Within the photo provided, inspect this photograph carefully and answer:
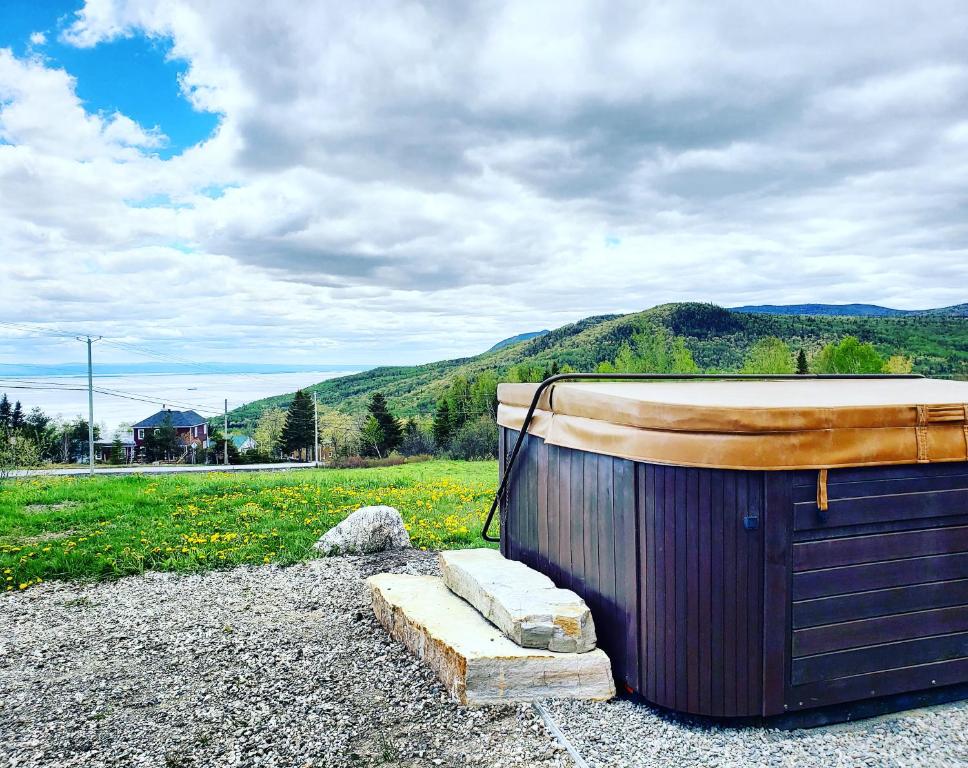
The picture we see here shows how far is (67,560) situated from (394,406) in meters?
65.8

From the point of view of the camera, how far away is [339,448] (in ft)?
178

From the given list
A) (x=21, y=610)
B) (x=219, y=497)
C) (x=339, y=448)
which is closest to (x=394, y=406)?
(x=339, y=448)

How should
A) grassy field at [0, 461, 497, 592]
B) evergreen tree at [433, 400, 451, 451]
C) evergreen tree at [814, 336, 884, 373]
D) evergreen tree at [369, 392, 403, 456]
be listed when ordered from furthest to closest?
1. evergreen tree at [369, 392, 403, 456]
2. evergreen tree at [433, 400, 451, 451]
3. evergreen tree at [814, 336, 884, 373]
4. grassy field at [0, 461, 497, 592]

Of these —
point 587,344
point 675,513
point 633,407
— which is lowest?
point 675,513

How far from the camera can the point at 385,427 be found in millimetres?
47469

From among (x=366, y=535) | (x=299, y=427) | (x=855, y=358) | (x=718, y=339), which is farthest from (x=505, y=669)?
(x=718, y=339)

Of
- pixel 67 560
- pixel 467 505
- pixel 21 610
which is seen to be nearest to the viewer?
pixel 21 610

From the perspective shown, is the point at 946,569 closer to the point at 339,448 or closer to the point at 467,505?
the point at 467,505

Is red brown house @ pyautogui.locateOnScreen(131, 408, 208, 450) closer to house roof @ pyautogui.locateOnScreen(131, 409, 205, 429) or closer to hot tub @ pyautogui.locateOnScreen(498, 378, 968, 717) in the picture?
house roof @ pyautogui.locateOnScreen(131, 409, 205, 429)

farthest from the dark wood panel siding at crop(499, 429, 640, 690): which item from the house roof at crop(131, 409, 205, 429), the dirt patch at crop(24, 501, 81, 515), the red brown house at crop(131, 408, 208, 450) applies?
the house roof at crop(131, 409, 205, 429)

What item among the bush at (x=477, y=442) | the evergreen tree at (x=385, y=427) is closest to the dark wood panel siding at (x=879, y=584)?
the bush at (x=477, y=442)

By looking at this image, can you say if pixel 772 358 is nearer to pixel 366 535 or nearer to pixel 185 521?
pixel 366 535

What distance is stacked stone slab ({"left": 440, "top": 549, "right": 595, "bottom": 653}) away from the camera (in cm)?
373

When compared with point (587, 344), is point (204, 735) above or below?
below
